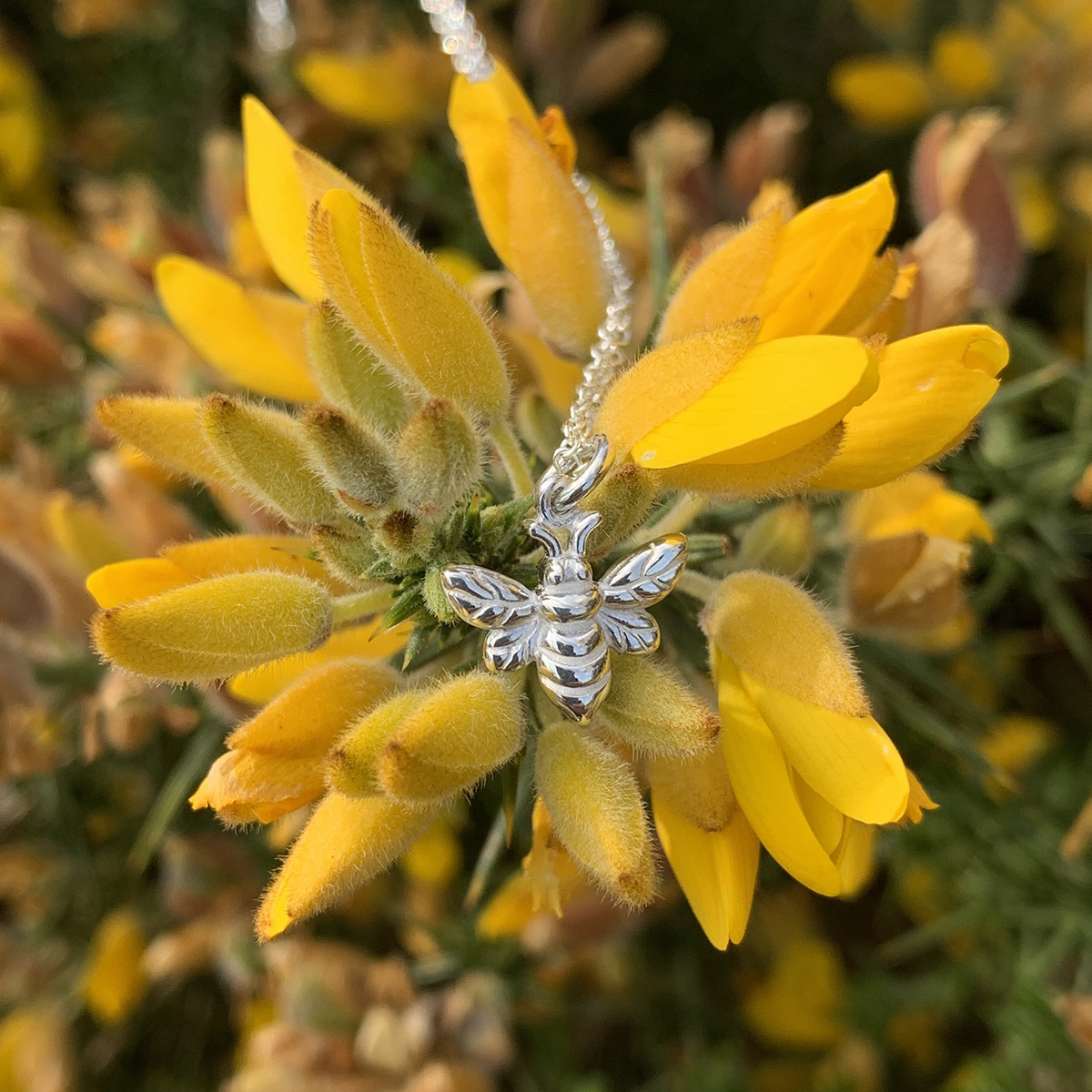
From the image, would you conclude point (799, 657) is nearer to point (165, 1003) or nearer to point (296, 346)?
point (296, 346)

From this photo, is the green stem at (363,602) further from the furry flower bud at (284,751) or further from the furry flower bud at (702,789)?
the furry flower bud at (702,789)

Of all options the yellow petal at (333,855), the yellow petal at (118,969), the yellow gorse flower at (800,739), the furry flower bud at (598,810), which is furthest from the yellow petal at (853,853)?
the yellow petal at (118,969)

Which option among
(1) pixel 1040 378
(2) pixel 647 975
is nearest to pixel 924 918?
(2) pixel 647 975

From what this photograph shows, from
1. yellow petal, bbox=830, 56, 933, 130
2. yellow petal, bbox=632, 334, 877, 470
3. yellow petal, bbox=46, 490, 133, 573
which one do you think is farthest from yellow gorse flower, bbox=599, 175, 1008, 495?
yellow petal, bbox=830, 56, 933, 130

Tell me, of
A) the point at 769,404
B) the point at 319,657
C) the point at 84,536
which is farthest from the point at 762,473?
the point at 84,536

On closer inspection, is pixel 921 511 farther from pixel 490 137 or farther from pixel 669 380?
pixel 490 137

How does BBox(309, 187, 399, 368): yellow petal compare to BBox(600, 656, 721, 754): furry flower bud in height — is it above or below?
Result: above

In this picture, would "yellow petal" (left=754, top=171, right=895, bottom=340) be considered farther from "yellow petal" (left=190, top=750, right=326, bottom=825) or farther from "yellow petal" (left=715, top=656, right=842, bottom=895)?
"yellow petal" (left=190, top=750, right=326, bottom=825)
